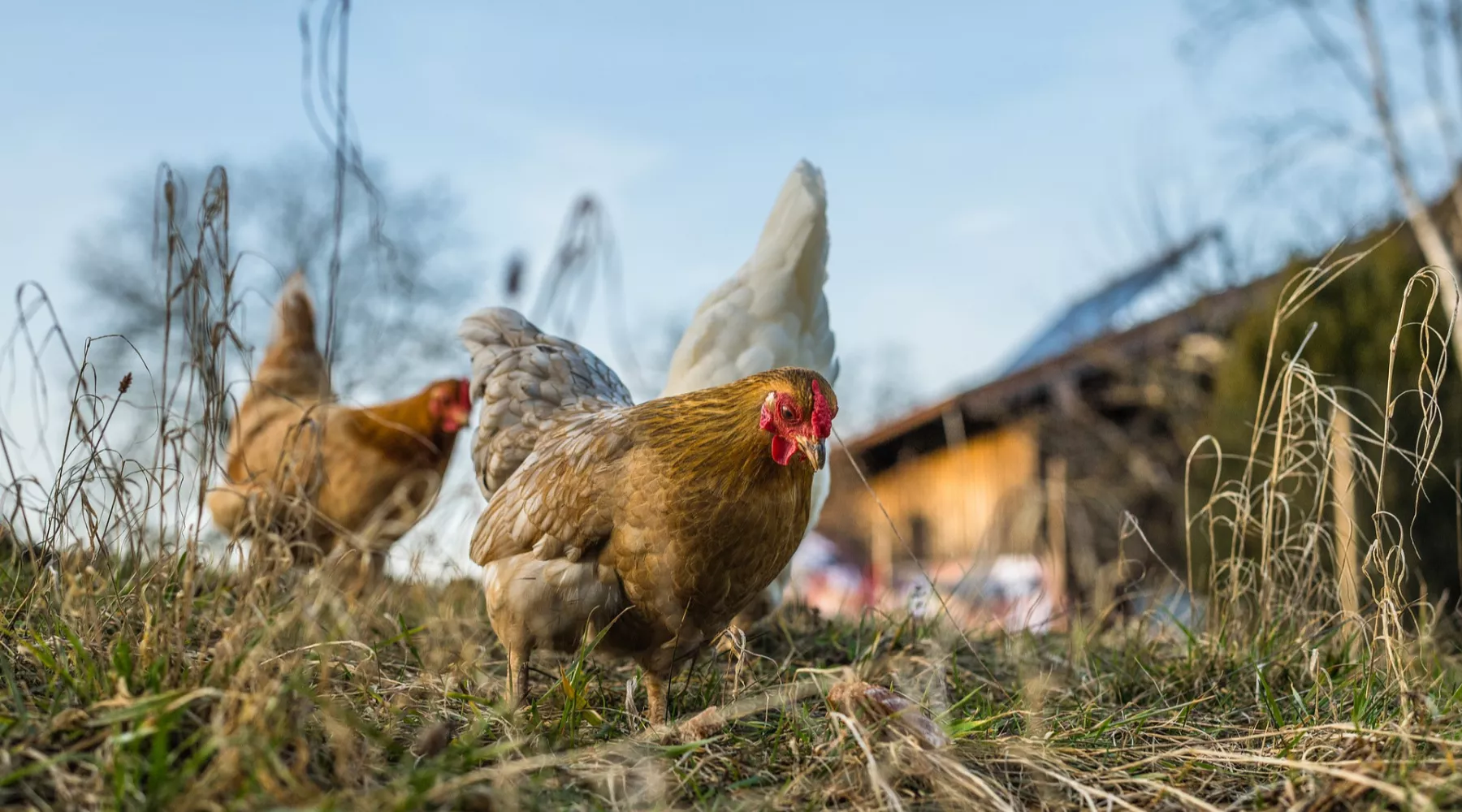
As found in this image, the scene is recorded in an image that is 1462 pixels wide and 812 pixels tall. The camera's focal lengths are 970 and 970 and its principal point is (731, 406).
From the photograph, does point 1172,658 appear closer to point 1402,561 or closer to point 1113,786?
point 1402,561

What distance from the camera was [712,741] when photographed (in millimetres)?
1985

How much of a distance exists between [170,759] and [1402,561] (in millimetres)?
2443

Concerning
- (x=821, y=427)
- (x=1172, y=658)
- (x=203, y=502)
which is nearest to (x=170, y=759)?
(x=203, y=502)

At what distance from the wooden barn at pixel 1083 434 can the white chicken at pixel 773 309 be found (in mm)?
5889

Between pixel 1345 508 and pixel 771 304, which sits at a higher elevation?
pixel 771 304

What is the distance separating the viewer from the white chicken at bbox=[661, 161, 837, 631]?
402 centimetres

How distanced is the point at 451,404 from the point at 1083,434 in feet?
30.6

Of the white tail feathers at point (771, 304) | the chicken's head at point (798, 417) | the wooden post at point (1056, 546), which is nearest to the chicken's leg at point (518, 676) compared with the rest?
the chicken's head at point (798, 417)

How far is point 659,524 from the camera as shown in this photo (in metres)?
2.36

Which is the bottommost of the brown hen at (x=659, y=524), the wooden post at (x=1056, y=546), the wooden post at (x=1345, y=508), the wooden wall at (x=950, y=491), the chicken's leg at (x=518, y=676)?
the wooden wall at (x=950, y=491)

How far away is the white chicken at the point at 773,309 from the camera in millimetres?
4023

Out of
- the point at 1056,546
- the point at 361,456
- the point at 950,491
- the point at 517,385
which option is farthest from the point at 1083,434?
the point at 517,385

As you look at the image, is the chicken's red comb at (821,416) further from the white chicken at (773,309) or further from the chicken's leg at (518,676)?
the white chicken at (773,309)

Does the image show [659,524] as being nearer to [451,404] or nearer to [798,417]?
[798,417]
